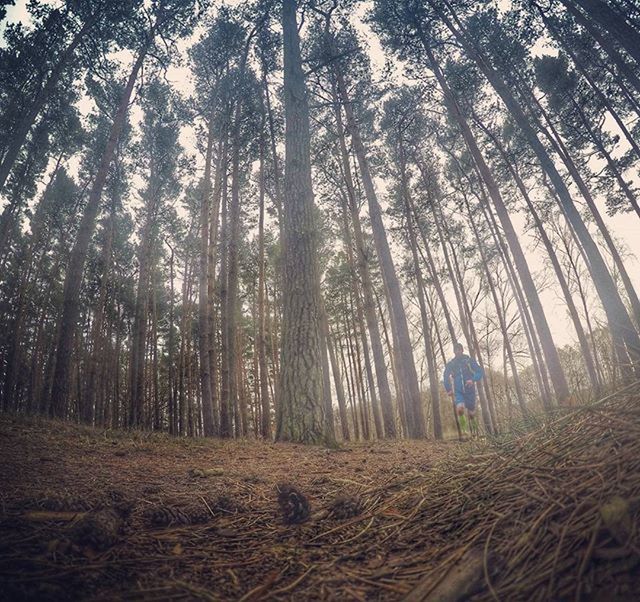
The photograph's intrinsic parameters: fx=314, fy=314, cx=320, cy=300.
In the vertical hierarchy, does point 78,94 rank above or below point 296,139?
above

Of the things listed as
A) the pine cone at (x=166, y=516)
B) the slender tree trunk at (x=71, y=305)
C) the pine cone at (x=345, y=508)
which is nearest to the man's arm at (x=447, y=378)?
the pine cone at (x=345, y=508)

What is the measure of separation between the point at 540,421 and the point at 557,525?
4.00 feet

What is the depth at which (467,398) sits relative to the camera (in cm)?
A: 670

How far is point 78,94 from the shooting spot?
12484 millimetres

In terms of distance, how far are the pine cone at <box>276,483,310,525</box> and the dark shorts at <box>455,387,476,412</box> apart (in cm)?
604

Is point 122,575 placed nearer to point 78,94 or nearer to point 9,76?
point 9,76

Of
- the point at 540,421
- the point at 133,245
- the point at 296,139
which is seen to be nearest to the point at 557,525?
the point at 540,421

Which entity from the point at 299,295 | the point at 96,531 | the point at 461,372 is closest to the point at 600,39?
the point at 461,372

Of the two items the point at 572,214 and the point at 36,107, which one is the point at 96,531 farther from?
the point at 36,107

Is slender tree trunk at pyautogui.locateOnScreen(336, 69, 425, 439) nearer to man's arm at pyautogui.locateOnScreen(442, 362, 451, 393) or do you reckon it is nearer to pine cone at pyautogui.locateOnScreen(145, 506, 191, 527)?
man's arm at pyautogui.locateOnScreen(442, 362, 451, 393)

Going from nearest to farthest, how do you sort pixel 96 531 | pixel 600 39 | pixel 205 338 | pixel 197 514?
pixel 96 531, pixel 197 514, pixel 600 39, pixel 205 338

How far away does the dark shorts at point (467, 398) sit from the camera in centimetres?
658

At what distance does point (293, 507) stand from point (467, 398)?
6.20 metres

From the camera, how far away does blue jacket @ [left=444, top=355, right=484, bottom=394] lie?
6734 mm
